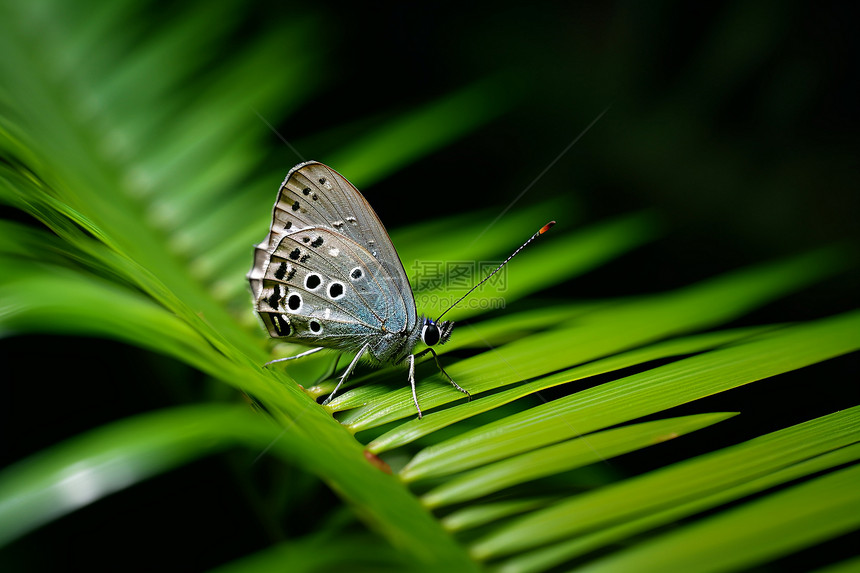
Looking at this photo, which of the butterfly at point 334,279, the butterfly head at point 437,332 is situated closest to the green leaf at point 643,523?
the butterfly at point 334,279

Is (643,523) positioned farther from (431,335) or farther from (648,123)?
(648,123)

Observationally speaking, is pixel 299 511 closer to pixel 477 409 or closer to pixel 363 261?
pixel 477 409

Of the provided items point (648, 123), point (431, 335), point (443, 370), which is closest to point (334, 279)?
point (431, 335)

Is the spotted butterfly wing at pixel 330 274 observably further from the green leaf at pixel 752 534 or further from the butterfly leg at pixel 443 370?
the green leaf at pixel 752 534

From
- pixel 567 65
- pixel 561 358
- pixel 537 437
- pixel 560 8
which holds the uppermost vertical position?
pixel 560 8

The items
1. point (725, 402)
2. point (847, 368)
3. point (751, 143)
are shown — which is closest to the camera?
point (725, 402)

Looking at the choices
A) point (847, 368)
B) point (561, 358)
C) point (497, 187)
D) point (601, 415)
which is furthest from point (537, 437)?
point (497, 187)

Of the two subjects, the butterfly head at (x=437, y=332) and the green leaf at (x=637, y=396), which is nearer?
the green leaf at (x=637, y=396)

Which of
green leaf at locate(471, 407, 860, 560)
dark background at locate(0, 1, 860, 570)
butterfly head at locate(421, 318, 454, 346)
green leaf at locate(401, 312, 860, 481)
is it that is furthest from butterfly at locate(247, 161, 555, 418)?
green leaf at locate(471, 407, 860, 560)
